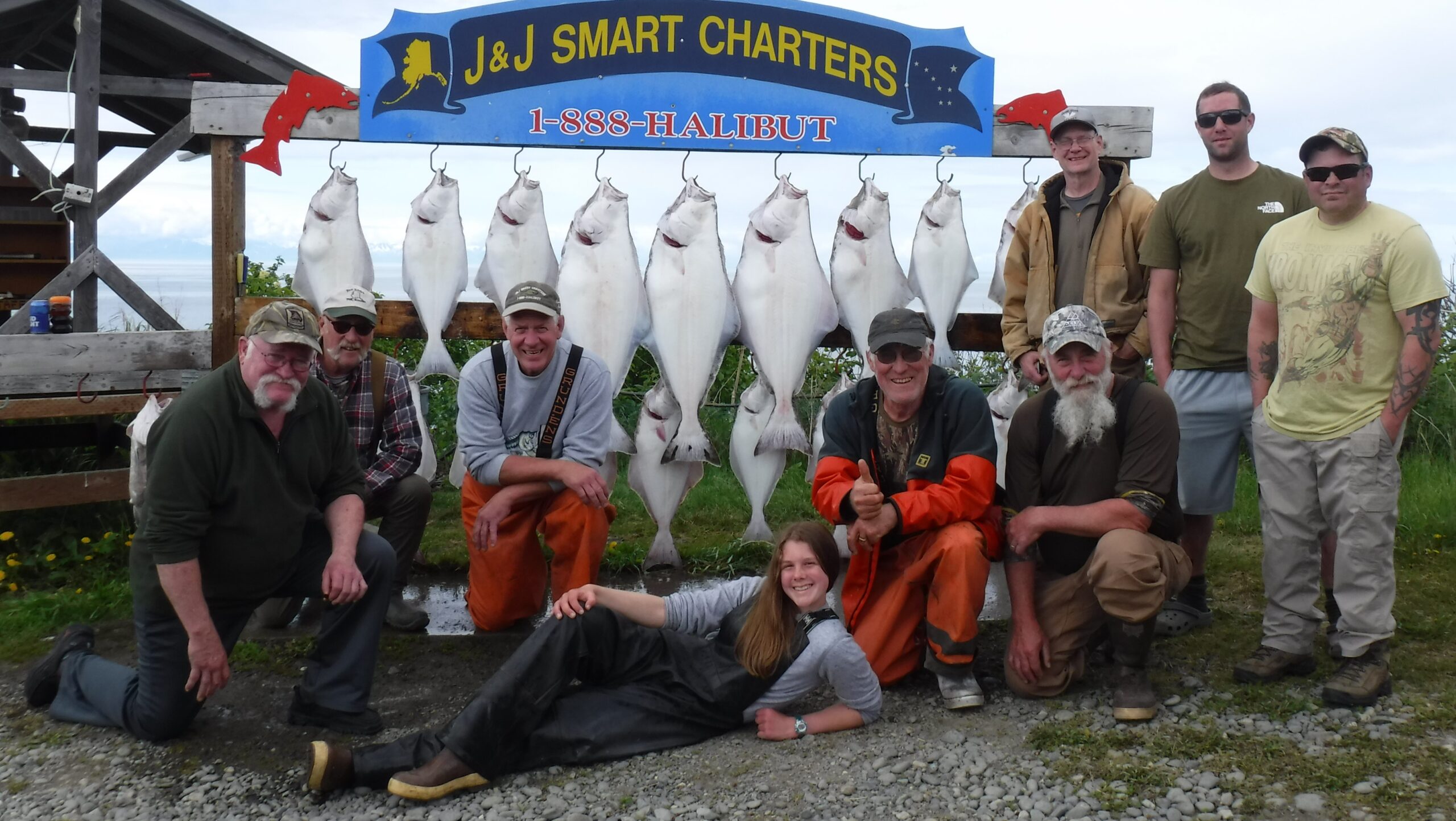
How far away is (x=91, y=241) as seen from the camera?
7.04 metres

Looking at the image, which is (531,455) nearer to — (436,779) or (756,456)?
(756,456)

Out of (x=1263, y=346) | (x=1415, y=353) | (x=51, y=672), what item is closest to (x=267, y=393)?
(x=51, y=672)

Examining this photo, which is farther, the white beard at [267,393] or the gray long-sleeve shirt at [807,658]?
the gray long-sleeve shirt at [807,658]

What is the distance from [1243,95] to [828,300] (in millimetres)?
1610

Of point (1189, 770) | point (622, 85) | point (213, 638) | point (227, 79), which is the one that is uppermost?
point (227, 79)

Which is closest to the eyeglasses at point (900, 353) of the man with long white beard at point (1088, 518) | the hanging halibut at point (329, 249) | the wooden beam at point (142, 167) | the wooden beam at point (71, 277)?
the man with long white beard at point (1088, 518)

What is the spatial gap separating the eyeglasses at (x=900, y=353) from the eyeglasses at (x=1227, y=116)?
127cm

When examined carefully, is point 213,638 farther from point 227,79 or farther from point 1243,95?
point 227,79

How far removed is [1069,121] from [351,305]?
2577 millimetres

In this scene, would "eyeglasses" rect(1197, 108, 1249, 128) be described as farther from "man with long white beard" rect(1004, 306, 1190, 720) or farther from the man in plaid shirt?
the man in plaid shirt

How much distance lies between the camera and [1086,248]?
3.99 m

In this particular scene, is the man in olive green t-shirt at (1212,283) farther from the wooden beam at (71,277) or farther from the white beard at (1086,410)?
the wooden beam at (71,277)

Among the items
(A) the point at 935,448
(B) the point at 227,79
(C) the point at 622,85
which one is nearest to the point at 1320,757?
(A) the point at 935,448

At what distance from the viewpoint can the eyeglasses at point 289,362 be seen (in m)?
2.99
